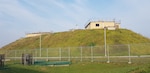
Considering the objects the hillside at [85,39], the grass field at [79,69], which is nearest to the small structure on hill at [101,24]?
the hillside at [85,39]

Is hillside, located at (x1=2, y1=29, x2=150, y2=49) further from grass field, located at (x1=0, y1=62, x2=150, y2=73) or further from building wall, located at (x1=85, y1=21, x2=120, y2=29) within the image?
grass field, located at (x1=0, y1=62, x2=150, y2=73)

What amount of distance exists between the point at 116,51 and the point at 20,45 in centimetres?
4580

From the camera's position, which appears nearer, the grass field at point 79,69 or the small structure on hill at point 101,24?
the grass field at point 79,69

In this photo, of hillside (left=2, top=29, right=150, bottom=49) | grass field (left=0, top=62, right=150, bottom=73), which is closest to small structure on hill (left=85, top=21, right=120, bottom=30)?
hillside (left=2, top=29, right=150, bottom=49)

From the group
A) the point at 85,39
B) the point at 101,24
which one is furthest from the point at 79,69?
the point at 101,24

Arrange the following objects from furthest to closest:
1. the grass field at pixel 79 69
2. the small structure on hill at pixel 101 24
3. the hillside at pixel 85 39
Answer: the small structure on hill at pixel 101 24 → the hillside at pixel 85 39 → the grass field at pixel 79 69

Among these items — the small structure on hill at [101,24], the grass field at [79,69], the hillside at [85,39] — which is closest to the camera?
the grass field at [79,69]

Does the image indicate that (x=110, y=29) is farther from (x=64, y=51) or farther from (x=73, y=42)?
(x=64, y=51)

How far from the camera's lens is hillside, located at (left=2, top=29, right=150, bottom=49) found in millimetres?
78688

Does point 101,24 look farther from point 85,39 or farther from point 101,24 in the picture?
point 85,39

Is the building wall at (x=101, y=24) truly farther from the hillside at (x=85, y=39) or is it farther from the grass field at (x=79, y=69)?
the grass field at (x=79, y=69)

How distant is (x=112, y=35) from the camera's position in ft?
274

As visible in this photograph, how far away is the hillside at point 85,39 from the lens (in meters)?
78.7

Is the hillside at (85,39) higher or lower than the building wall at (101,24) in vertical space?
lower
